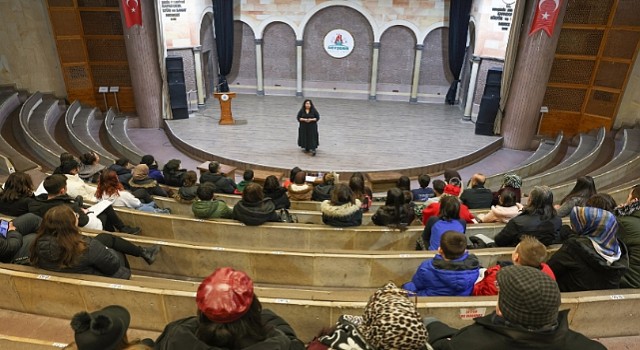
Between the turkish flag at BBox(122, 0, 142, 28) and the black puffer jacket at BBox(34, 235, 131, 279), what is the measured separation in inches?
350

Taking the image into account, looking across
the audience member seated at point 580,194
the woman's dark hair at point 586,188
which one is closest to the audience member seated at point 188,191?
the audience member seated at point 580,194

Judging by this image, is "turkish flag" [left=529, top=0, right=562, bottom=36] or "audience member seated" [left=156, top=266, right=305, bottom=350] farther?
"turkish flag" [left=529, top=0, right=562, bottom=36]

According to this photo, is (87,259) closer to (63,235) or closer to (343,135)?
(63,235)

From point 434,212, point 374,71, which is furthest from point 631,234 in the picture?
point 374,71

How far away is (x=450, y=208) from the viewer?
3.43 meters

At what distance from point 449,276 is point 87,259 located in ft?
7.53

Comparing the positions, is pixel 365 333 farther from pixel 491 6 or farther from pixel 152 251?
pixel 491 6

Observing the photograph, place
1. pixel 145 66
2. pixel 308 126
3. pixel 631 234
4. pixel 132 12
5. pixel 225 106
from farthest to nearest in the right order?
pixel 225 106 → pixel 145 66 → pixel 132 12 → pixel 308 126 → pixel 631 234

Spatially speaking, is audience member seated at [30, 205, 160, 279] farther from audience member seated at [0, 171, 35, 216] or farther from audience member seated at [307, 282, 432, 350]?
audience member seated at [307, 282, 432, 350]

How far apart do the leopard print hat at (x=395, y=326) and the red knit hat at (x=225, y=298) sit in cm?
47

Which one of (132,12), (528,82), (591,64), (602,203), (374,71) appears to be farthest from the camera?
(374,71)

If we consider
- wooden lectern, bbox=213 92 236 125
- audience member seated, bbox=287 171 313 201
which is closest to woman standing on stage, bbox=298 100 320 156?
wooden lectern, bbox=213 92 236 125

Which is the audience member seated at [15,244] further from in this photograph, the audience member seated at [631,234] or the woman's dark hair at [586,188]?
the woman's dark hair at [586,188]

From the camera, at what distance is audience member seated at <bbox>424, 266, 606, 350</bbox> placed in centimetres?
151
